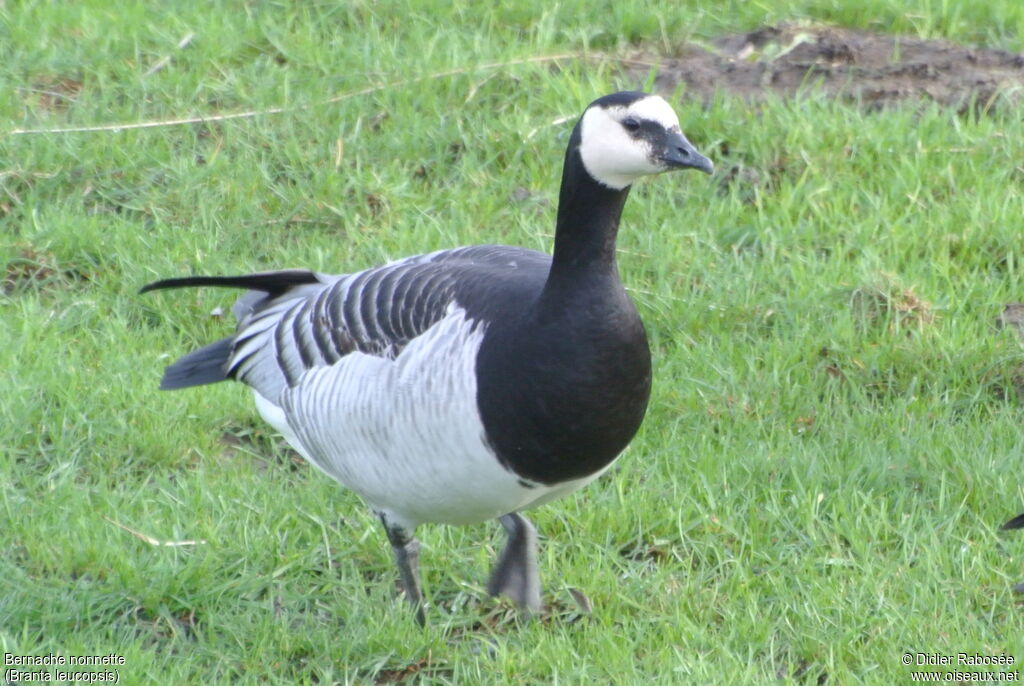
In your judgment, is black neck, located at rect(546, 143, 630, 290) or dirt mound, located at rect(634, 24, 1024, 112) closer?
black neck, located at rect(546, 143, 630, 290)

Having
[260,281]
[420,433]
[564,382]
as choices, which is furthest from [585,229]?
[260,281]

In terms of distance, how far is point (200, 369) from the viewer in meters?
4.52

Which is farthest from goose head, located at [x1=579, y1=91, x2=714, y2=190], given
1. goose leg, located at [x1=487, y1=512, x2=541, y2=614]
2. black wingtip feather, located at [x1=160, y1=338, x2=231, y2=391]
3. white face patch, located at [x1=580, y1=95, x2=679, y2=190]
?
black wingtip feather, located at [x1=160, y1=338, x2=231, y2=391]

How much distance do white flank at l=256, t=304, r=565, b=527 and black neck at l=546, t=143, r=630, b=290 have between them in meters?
0.30

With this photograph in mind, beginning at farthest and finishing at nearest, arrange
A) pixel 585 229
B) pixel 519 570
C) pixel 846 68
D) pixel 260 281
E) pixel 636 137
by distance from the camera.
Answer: pixel 846 68 < pixel 260 281 < pixel 519 570 < pixel 585 229 < pixel 636 137

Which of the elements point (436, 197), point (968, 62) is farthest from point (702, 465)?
point (968, 62)

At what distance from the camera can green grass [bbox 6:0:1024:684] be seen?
3.96 metres

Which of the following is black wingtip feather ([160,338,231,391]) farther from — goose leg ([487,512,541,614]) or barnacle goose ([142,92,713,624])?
goose leg ([487,512,541,614])

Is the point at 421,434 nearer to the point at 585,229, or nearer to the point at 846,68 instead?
the point at 585,229

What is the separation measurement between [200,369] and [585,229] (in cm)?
155

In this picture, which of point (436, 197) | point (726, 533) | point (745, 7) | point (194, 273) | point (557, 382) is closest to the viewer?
point (557, 382)

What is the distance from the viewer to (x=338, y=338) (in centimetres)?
405

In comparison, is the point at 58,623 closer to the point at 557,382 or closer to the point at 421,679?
the point at 421,679

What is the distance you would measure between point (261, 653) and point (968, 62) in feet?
14.7
